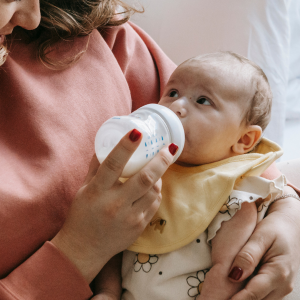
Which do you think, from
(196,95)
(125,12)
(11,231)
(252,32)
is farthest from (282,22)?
(11,231)

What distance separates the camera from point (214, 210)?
0.90 m

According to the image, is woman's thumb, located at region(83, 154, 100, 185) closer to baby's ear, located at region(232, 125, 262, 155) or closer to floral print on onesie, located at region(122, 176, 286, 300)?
floral print on onesie, located at region(122, 176, 286, 300)

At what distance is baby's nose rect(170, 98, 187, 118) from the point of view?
0.95 m

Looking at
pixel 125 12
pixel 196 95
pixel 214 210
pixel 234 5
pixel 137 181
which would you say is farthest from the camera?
pixel 234 5

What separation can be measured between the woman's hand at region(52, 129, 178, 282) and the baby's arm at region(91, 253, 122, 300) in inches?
4.6

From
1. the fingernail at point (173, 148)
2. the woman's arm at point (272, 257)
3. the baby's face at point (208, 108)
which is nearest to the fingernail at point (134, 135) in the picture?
the fingernail at point (173, 148)

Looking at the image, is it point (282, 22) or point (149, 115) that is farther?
point (282, 22)

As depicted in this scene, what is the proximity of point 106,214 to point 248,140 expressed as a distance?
534 mm

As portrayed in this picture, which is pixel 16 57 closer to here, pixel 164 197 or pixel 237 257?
pixel 164 197

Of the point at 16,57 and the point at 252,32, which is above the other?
the point at 16,57

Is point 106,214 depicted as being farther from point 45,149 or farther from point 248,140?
point 248,140

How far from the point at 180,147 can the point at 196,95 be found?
22cm

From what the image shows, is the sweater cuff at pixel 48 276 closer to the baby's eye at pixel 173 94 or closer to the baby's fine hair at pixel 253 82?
the baby's eye at pixel 173 94

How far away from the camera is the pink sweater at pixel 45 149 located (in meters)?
0.81
